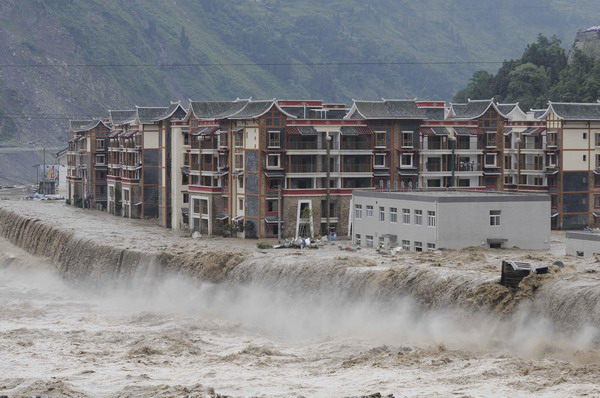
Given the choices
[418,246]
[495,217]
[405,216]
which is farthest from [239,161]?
[495,217]

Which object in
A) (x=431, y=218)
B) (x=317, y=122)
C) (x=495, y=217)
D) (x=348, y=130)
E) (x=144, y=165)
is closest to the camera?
(x=495, y=217)

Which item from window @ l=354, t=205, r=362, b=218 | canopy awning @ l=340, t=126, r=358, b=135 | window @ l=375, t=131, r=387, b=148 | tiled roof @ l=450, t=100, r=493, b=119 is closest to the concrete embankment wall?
window @ l=354, t=205, r=362, b=218

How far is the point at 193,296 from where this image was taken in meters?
69.9

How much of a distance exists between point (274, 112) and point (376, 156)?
8.53m

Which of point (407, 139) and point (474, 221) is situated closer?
point (474, 221)

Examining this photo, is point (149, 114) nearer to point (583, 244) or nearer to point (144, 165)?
point (144, 165)

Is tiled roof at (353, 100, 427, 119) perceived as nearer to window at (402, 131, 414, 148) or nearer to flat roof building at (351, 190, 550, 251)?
window at (402, 131, 414, 148)

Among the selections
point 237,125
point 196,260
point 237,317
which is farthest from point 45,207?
point 237,317

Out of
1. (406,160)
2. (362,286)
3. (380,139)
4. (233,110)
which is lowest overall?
(362,286)

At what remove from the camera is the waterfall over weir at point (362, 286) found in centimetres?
4806

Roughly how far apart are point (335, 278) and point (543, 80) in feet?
333

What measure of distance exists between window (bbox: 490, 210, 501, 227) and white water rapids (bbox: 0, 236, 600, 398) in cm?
1477

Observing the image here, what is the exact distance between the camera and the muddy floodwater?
144 feet

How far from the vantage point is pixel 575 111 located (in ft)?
309
